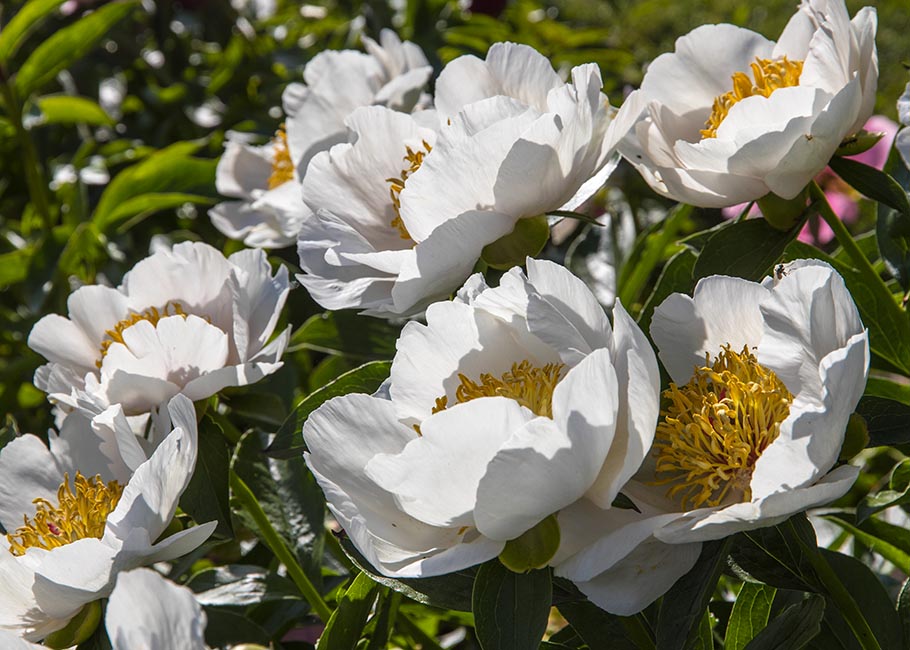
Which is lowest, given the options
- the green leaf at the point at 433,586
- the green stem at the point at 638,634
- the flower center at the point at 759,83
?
the green stem at the point at 638,634

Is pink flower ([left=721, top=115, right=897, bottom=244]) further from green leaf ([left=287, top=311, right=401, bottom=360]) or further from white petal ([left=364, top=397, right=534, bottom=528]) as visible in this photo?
white petal ([left=364, top=397, right=534, bottom=528])

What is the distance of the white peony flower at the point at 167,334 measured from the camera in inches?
27.3

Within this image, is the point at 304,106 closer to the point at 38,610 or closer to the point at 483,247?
the point at 483,247

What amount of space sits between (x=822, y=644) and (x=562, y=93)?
14.3 inches

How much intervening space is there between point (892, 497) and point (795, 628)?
10cm

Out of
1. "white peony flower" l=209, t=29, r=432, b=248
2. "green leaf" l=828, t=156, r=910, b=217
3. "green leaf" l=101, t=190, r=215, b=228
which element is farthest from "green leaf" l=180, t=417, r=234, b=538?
"green leaf" l=101, t=190, r=215, b=228

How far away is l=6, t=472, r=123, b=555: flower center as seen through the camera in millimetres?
668

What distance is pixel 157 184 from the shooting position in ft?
4.04

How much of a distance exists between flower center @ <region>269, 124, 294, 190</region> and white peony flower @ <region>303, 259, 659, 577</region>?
471 millimetres

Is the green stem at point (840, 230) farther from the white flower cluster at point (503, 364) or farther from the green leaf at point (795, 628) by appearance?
the green leaf at point (795, 628)

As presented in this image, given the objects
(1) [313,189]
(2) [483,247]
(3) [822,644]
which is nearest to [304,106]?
(1) [313,189]

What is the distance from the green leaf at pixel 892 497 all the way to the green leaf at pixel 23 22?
3.46 ft

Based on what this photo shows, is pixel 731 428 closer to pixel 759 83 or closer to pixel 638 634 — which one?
pixel 638 634

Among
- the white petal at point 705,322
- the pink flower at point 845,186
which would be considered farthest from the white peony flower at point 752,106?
the pink flower at point 845,186
